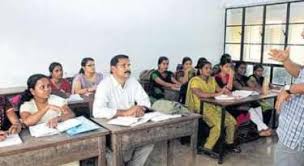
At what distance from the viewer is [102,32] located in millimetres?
4957

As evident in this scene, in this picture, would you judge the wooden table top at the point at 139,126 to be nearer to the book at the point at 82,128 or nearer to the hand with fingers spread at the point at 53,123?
the book at the point at 82,128

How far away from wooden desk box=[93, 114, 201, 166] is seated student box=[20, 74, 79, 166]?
289mm

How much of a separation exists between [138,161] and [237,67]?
9.97ft

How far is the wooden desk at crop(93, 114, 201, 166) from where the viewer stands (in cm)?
208

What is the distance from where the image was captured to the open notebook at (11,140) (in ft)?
5.81

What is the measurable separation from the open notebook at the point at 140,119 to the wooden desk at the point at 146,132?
48mm

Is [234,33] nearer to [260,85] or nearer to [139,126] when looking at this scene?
[260,85]

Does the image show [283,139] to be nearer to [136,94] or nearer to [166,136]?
[166,136]

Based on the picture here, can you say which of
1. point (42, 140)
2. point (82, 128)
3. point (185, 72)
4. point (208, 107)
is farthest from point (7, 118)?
point (185, 72)

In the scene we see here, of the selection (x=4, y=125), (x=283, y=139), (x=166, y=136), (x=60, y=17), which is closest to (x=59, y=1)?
(x=60, y=17)

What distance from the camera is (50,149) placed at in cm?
183

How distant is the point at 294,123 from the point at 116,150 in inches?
45.8

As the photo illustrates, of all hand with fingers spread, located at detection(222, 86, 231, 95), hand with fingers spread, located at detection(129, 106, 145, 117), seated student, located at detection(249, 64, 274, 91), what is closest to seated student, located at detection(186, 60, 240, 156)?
hand with fingers spread, located at detection(222, 86, 231, 95)

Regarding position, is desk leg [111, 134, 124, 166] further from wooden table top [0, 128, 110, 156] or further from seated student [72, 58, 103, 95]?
seated student [72, 58, 103, 95]
